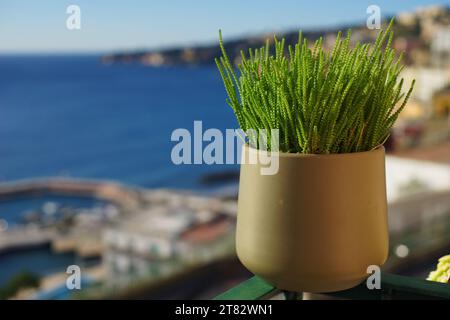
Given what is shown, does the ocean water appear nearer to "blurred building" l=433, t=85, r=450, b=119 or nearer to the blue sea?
the blue sea

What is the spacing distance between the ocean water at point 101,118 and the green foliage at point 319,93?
76.9ft

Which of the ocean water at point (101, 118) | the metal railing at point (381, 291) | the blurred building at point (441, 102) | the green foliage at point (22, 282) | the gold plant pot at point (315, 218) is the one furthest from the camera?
the ocean water at point (101, 118)

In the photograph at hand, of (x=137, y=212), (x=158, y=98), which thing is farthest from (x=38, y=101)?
(x=137, y=212)

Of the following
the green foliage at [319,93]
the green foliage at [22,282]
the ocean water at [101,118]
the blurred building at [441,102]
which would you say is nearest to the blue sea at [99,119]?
the ocean water at [101,118]

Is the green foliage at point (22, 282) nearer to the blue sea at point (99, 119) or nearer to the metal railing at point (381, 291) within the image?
the blue sea at point (99, 119)

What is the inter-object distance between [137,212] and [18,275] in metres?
4.61

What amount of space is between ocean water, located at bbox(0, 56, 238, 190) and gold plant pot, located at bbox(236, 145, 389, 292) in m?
23.4

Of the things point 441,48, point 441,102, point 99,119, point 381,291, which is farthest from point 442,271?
point 99,119

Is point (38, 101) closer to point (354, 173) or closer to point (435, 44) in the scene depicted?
point (435, 44)

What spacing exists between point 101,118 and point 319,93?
28.8 m

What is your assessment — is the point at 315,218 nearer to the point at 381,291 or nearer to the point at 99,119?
the point at 381,291

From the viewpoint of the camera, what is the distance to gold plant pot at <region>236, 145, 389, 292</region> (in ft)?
1.50

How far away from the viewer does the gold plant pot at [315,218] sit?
1.50ft

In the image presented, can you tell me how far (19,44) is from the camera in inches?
1158
